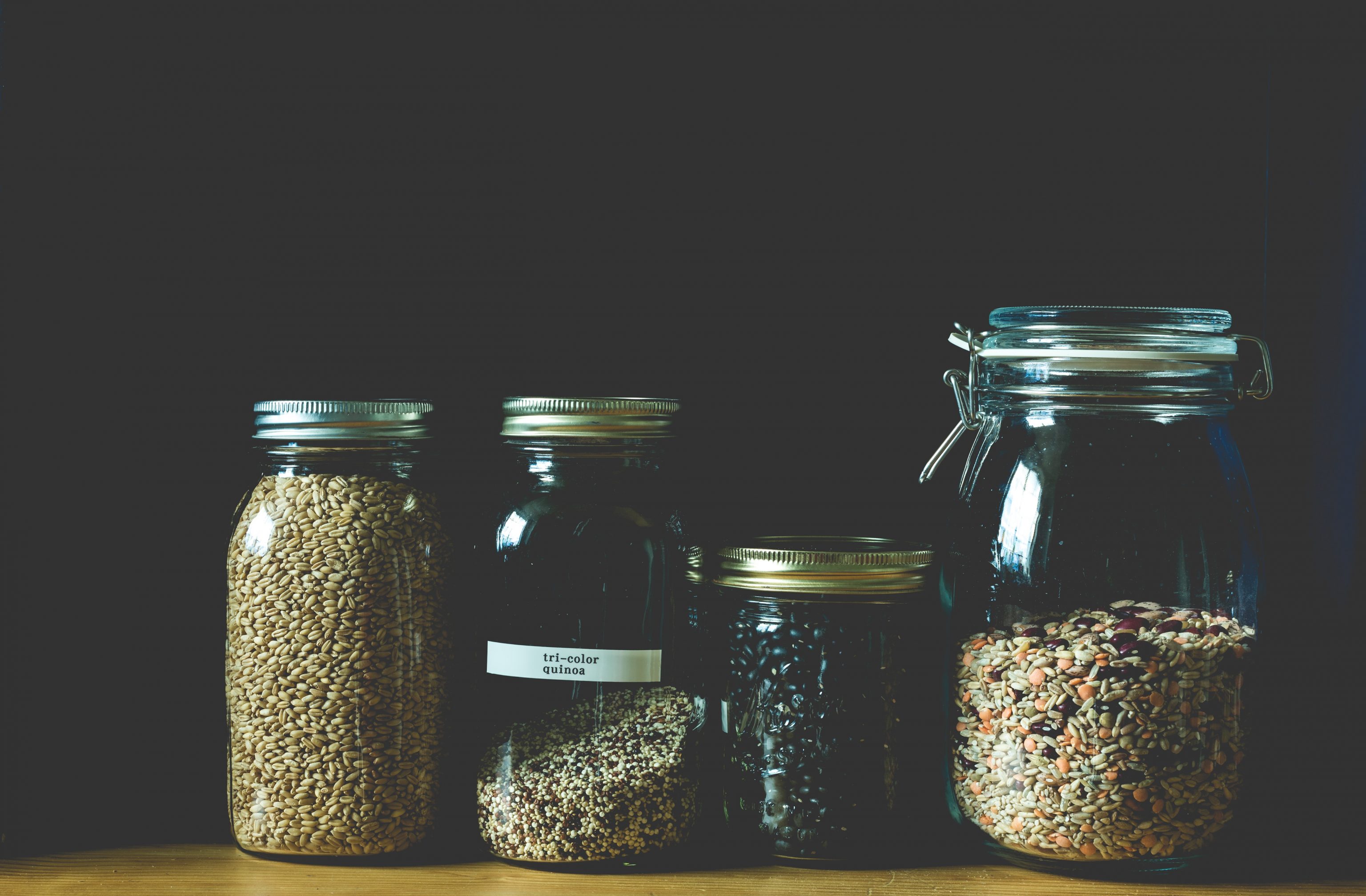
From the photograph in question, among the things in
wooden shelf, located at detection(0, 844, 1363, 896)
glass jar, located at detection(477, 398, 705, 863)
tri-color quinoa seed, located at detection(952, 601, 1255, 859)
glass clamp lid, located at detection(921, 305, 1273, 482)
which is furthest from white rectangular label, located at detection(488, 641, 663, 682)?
glass clamp lid, located at detection(921, 305, 1273, 482)

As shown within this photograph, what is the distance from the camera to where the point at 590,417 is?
885mm

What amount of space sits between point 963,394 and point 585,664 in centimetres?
40

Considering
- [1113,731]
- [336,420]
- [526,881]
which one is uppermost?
[336,420]

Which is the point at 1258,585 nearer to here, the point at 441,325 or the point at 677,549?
the point at 677,549

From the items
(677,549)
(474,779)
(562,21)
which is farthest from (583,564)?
(562,21)

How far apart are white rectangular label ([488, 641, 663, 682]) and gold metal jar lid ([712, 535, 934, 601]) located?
0.29 ft

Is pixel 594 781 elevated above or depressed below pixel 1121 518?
below

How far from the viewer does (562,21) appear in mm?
1011

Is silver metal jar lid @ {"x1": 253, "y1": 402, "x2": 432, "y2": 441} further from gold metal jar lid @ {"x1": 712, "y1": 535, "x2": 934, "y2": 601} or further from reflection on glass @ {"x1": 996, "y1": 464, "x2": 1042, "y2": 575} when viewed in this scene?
reflection on glass @ {"x1": 996, "y1": 464, "x2": 1042, "y2": 575}

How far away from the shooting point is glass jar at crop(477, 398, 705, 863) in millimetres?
869

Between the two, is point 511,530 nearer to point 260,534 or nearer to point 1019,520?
point 260,534

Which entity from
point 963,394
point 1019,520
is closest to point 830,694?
point 1019,520

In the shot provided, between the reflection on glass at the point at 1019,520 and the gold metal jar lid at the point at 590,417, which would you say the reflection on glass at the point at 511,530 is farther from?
the reflection on glass at the point at 1019,520

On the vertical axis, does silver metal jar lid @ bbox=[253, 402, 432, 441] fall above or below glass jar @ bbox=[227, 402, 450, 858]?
above
